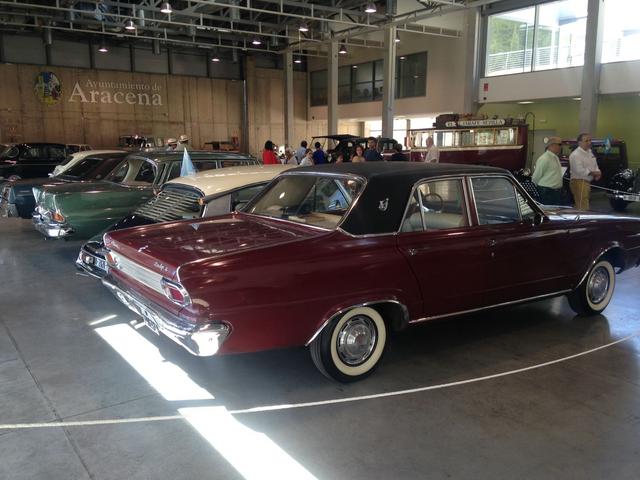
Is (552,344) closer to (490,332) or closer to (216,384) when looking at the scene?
(490,332)

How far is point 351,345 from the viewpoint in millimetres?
3779

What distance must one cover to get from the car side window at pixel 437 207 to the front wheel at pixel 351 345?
722 millimetres

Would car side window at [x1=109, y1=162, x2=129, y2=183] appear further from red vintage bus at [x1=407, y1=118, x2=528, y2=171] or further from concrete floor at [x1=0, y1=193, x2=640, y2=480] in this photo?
→ red vintage bus at [x1=407, y1=118, x2=528, y2=171]

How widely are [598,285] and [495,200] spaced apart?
5.46ft

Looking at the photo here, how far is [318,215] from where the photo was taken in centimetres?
429

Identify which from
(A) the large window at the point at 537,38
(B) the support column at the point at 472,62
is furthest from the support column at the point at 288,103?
(A) the large window at the point at 537,38

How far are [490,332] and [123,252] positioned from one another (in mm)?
3223

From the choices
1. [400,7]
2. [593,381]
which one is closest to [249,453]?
[593,381]

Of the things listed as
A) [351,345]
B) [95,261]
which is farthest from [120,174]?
[351,345]

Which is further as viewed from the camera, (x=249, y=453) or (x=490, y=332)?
(x=490, y=332)

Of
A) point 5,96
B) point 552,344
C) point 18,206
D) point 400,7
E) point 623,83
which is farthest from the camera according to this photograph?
point 5,96

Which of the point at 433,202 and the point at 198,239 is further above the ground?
the point at 433,202

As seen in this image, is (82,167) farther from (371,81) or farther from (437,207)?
(371,81)

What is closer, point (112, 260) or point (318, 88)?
point (112, 260)
